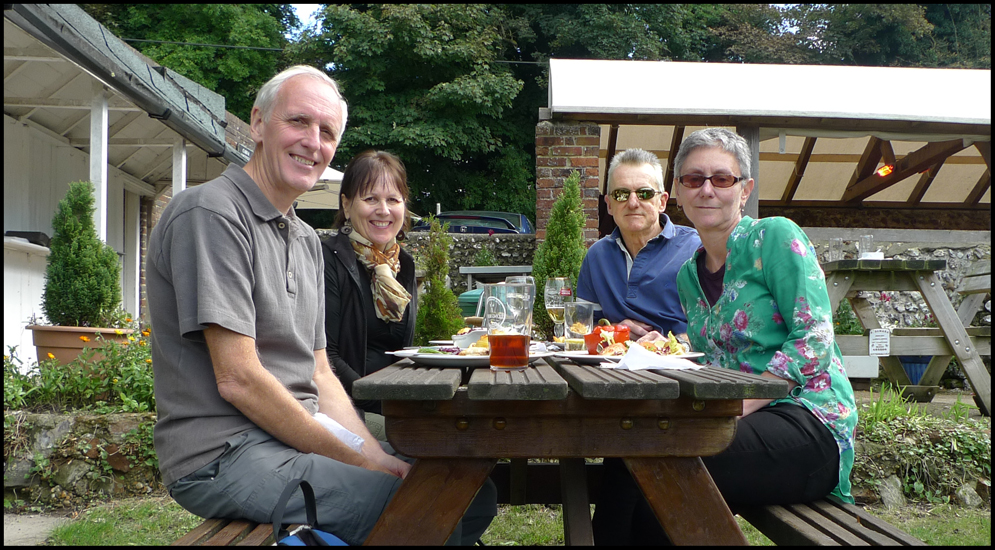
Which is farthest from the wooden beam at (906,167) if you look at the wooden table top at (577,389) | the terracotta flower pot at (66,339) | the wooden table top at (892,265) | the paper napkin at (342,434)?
the terracotta flower pot at (66,339)

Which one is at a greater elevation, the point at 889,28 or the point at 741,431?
the point at 889,28

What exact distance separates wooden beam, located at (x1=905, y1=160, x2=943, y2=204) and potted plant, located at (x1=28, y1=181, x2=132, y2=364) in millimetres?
10132

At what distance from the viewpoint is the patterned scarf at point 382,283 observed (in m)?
2.84

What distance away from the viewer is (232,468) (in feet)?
5.12

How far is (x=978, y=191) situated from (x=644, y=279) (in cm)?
1000

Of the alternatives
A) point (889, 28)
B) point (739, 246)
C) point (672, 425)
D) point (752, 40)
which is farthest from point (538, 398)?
point (889, 28)

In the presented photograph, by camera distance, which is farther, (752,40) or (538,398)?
(752,40)

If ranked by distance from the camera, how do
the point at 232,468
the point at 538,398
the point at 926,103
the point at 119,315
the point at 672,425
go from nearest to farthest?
the point at 538,398 < the point at 672,425 < the point at 232,468 < the point at 119,315 < the point at 926,103

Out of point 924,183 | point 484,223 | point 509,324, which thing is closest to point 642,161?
point 509,324

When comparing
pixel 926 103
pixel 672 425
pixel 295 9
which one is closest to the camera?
pixel 672 425

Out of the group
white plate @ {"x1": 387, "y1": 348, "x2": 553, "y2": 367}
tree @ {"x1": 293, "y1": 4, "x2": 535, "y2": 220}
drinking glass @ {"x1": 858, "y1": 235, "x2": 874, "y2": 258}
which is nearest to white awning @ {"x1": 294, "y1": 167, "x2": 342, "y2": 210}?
tree @ {"x1": 293, "y1": 4, "x2": 535, "y2": 220}

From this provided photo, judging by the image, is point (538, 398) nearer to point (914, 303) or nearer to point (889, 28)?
point (914, 303)

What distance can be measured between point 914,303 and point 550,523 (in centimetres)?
614

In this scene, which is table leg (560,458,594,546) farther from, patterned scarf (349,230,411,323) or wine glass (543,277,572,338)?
patterned scarf (349,230,411,323)
